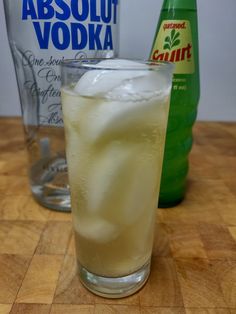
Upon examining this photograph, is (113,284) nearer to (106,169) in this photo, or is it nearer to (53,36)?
(106,169)

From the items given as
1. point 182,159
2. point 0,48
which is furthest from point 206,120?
point 0,48

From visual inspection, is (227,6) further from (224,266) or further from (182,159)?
(224,266)

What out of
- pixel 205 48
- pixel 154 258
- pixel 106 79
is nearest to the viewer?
pixel 106 79

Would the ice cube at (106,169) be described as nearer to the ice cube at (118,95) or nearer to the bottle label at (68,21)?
the ice cube at (118,95)

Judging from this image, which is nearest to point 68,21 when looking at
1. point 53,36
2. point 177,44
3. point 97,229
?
point 53,36

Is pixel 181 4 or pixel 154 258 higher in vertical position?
pixel 181 4

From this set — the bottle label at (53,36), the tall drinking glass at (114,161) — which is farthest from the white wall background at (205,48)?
the tall drinking glass at (114,161)

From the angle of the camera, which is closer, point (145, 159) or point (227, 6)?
point (145, 159)
